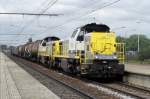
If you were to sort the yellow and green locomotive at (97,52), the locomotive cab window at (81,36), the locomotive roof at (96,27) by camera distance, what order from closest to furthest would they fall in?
1. the yellow and green locomotive at (97,52)
2. the locomotive roof at (96,27)
3. the locomotive cab window at (81,36)

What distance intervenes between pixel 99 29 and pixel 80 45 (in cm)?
165

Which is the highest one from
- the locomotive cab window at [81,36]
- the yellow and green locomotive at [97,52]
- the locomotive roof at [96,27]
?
the locomotive roof at [96,27]

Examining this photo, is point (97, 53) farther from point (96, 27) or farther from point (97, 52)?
point (96, 27)

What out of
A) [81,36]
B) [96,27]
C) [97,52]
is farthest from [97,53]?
[81,36]

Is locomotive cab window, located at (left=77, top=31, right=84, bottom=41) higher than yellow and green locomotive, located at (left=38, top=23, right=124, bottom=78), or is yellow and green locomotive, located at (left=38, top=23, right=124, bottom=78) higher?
locomotive cab window, located at (left=77, top=31, right=84, bottom=41)

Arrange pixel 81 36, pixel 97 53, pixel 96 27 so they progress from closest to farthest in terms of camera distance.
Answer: pixel 97 53, pixel 96 27, pixel 81 36

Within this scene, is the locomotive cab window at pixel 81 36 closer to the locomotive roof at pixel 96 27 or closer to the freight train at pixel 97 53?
the freight train at pixel 97 53

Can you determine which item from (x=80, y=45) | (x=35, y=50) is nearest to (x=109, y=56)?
(x=80, y=45)

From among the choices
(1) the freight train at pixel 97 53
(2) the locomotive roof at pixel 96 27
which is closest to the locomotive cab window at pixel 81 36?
(1) the freight train at pixel 97 53

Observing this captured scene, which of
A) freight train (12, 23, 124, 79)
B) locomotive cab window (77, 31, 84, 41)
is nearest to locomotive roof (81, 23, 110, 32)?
freight train (12, 23, 124, 79)

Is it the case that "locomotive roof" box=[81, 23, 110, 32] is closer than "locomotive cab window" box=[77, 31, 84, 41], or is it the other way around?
"locomotive roof" box=[81, 23, 110, 32]

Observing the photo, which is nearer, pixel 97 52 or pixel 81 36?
pixel 97 52

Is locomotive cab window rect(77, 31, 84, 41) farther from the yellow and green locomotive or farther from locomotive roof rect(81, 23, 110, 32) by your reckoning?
locomotive roof rect(81, 23, 110, 32)

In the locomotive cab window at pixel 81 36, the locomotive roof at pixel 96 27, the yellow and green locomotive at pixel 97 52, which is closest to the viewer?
the yellow and green locomotive at pixel 97 52
